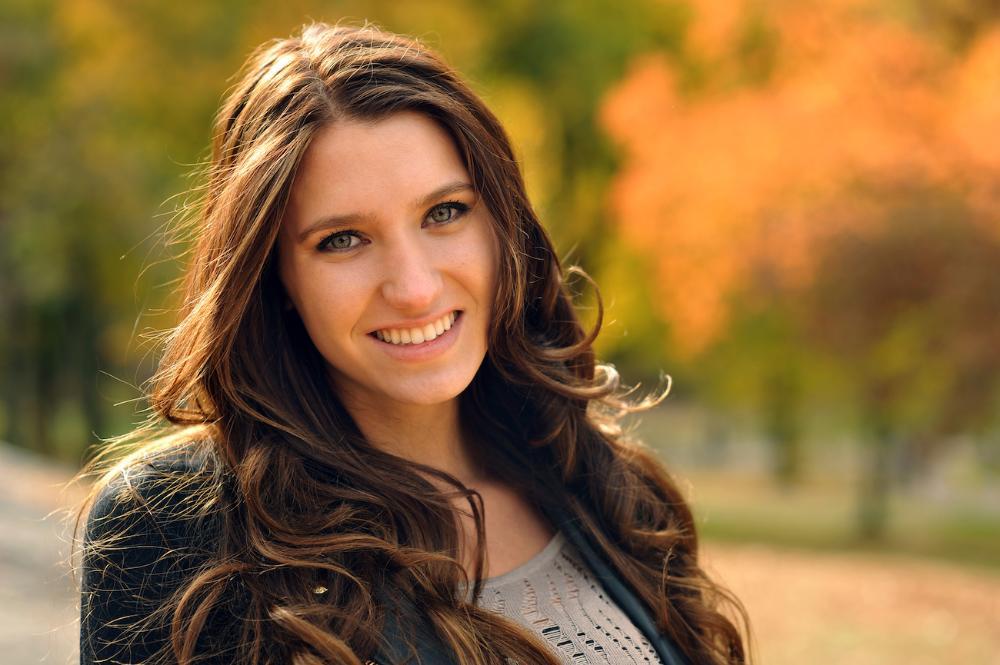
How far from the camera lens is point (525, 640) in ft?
6.64

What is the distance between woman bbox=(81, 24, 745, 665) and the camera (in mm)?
1898

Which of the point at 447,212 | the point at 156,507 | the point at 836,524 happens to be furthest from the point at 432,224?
the point at 836,524

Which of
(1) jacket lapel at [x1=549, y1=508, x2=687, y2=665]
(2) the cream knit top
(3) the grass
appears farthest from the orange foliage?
(2) the cream knit top

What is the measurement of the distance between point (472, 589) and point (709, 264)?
14038mm

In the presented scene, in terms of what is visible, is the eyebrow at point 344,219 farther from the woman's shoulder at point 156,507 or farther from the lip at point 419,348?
the woman's shoulder at point 156,507

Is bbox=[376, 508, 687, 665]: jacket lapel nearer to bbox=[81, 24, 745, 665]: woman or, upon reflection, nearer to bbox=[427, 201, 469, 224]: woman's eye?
bbox=[81, 24, 745, 665]: woman

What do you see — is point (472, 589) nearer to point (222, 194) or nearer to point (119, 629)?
point (119, 629)

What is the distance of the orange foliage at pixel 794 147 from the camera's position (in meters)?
13.0

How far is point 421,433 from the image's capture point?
2.40 metres

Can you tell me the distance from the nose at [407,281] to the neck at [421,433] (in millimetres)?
338

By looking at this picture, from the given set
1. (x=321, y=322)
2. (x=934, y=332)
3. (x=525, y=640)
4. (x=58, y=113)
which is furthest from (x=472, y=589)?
(x=58, y=113)

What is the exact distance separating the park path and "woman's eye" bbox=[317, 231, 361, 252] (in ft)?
13.4

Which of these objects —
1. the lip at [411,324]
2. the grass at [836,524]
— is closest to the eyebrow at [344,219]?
the lip at [411,324]

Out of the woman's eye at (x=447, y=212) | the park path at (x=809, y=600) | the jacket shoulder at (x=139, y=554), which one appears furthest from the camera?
the park path at (x=809, y=600)
